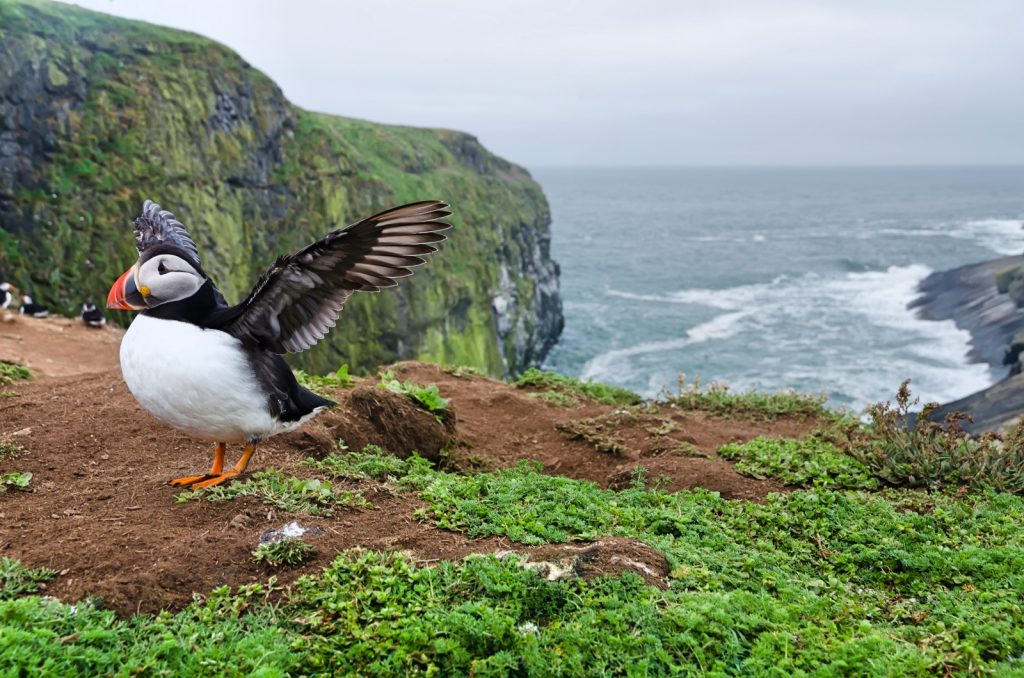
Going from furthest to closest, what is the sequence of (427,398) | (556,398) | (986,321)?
1. (986,321)
2. (556,398)
3. (427,398)

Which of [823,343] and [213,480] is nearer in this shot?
[213,480]

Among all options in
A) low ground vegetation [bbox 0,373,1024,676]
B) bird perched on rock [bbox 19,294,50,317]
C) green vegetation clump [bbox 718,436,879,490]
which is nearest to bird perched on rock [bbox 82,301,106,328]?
bird perched on rock [bbox 19,294,50,317]

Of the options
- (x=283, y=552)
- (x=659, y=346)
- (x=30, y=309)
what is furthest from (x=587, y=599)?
(x=659, y=346)

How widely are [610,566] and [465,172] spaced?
188 feet

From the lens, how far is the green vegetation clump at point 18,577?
400 cm

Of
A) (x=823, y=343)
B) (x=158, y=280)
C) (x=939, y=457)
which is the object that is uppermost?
(x=158, y=280)

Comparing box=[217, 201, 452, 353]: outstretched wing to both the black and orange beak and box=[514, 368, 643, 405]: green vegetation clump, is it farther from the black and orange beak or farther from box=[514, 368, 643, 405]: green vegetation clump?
box=[514, 368, 643, 405]: green vegetation clump

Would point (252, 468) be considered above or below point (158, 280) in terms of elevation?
below

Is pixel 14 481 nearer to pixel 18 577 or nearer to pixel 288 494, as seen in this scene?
pixel 18 577

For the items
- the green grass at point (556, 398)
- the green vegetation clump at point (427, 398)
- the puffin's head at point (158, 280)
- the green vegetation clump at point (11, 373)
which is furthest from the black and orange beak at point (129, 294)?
the green grass at point (556, 398)

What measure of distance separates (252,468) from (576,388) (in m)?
7.32

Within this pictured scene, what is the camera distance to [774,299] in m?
63.5

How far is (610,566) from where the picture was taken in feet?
15.3

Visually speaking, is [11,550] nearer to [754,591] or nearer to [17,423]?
[17,423]
